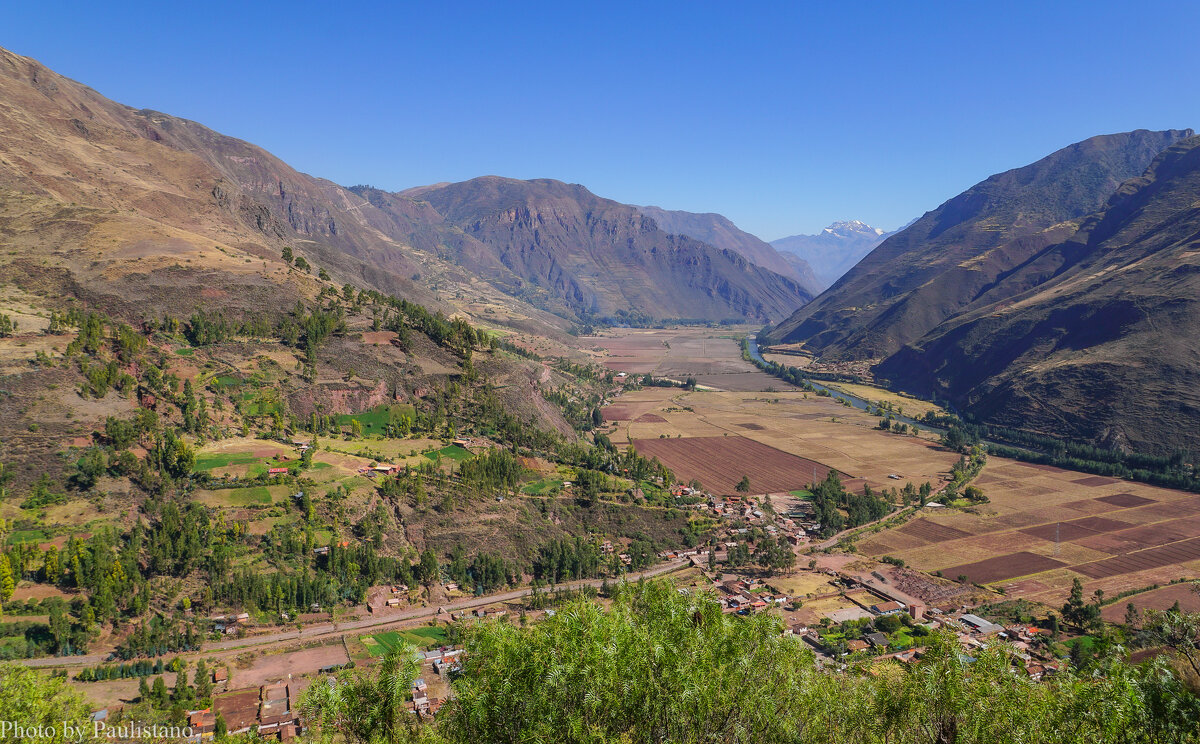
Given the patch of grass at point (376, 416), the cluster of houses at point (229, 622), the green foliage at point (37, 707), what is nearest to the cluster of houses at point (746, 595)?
the cluster of houses at point (229, 622)

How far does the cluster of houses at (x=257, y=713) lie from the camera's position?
152ft

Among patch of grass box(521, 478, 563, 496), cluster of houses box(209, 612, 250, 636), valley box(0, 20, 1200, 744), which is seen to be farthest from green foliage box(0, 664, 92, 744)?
patch of grass box(521, 478, 563, 496)

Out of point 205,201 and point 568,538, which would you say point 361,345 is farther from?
point 205,201

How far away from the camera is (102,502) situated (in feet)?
228

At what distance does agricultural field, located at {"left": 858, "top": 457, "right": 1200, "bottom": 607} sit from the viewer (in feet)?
249

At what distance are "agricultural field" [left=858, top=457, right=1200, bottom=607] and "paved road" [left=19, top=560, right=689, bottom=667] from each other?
41.2m

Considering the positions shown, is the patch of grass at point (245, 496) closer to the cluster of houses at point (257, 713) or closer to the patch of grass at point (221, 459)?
the patch of grass at point (221, 459)

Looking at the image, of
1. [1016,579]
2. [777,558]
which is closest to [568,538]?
[777,558]

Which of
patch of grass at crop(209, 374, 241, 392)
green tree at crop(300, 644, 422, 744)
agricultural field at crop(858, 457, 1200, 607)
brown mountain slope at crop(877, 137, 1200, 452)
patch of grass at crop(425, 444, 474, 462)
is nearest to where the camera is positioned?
green tree at crop(300, 644, 422, 744)

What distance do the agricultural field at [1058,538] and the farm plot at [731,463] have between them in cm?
2559

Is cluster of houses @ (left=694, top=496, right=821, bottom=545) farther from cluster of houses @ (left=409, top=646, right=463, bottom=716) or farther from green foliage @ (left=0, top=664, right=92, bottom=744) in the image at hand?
green foliage @ (left=0, top=664, right=92, bottom=744)

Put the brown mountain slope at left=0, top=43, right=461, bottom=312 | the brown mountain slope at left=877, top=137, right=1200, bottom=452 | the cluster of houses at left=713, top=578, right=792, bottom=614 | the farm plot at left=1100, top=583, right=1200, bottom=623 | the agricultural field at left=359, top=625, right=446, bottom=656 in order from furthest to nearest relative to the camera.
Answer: the brown mountain slope at left=877, top=137, right=1200, bottom=452 → the brown mountain slope at left=0, top=43, right=461, bottom=312 → the cluster of houses at left=713, top=578, right=792, bottom=614 → the farm plot at left=1100, top=583, right=1200, bottom=623 → the agricultural field at left=359, top=625, right=446, bottom=656

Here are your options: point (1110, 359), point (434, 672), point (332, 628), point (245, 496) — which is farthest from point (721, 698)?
point (1110, 359)

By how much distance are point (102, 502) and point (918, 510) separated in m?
115
